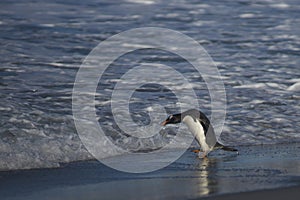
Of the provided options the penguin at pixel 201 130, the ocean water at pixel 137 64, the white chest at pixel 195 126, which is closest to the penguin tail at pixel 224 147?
the penguin at pixel 201 130

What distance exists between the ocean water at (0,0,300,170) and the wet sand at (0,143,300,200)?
0.34 meters

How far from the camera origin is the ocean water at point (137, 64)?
6.20 meters

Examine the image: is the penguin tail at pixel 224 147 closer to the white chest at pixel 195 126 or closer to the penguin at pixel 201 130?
the penguin at pixel 201 130

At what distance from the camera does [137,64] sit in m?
8.98

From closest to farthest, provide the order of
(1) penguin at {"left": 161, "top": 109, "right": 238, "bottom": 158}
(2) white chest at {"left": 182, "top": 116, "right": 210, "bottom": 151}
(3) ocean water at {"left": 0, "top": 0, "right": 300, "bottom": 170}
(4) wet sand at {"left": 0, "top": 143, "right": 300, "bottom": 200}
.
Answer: (4) wet sand at {"left": 0, "top": 143, "right": 300, "bottom": 200}, (1) penguin at {"left": 161, "top": 109, "right": 238, "bottom": 158}, (2) white chest at {"left": 182, "top": 116, "right": 210, "bottom": 151}, (3) ocean water at {"left": 0, "top": 0, "right": 300, "bottom": 170}

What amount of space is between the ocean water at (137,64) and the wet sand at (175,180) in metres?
0.34

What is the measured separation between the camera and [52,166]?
539 cm

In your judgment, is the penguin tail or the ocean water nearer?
the penguin tail

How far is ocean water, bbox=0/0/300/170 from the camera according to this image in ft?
20.4

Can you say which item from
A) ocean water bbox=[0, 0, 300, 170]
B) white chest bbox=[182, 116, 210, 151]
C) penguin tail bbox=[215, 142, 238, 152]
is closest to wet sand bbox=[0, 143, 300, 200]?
penguin tail bbox=[215, 142, 238, 152]

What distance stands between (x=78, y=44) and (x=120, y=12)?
278 cm

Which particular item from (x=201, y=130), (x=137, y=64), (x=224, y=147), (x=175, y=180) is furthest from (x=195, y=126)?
(x=137, y=64)

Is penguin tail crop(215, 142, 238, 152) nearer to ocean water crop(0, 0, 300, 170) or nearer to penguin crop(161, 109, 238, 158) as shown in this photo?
penguin crop(161, 109, 238, 158)

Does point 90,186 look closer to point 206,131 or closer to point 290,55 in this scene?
point 206,131
